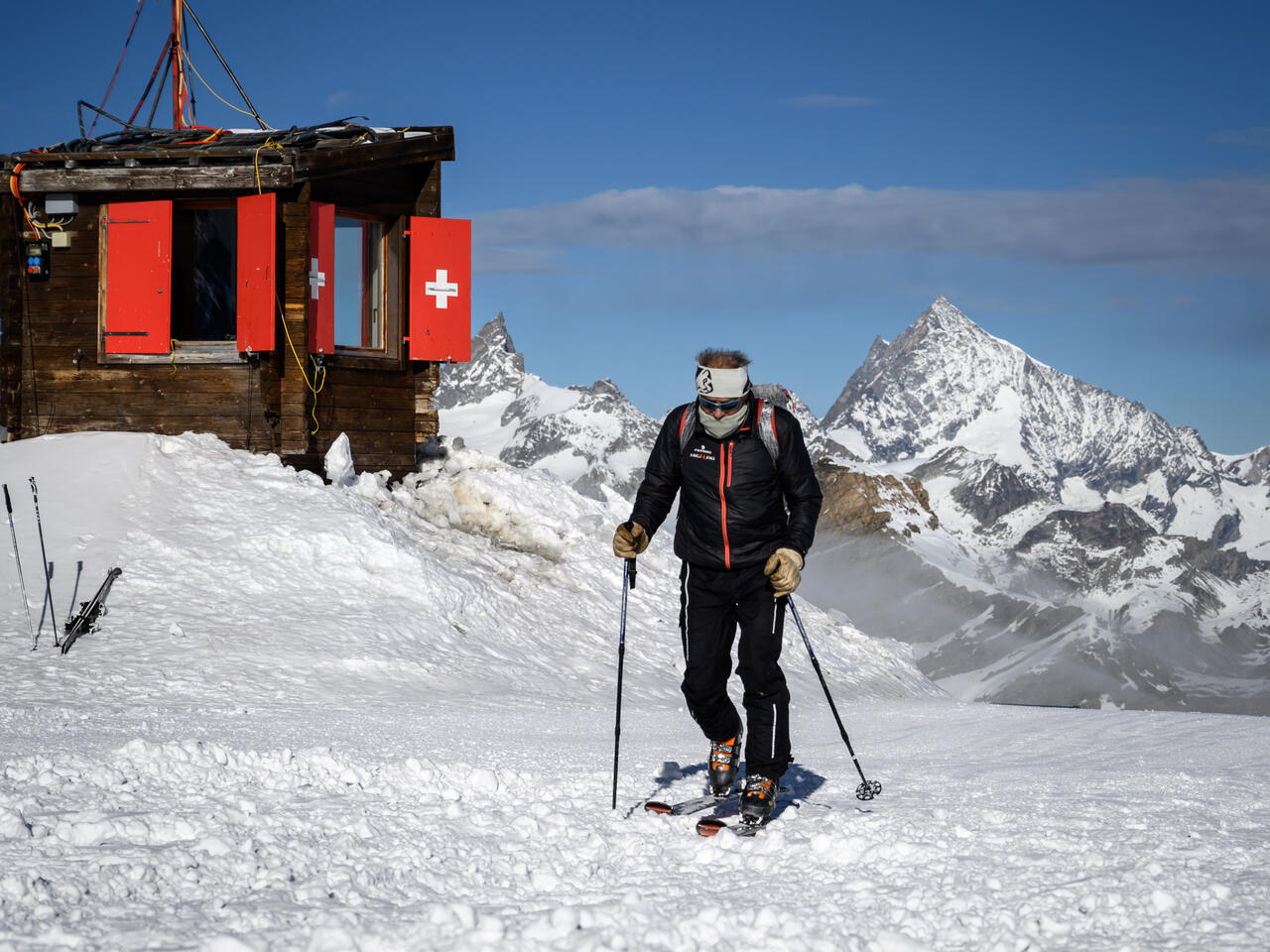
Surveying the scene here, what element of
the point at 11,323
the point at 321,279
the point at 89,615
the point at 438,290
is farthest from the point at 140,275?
the point at 89,615

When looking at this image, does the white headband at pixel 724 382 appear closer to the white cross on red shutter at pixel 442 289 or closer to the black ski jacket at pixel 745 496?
the black ski jacket at pixel 745 496

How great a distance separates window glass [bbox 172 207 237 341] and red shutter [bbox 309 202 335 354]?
1381 millimetres

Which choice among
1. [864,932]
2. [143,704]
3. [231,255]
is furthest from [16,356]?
[864,932]

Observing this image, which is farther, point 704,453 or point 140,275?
point 140,275

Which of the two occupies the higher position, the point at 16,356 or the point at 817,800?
the point at 16,356

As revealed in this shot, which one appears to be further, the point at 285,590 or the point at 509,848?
the point at 285,590

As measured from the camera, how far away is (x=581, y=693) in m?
11.8

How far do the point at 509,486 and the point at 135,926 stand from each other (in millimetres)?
12334

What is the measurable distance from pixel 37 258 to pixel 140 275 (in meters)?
1.38

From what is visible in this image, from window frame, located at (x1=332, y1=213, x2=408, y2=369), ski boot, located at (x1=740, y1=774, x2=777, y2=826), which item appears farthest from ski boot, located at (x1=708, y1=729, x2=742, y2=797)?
window frame, located at (x1=332, y1=213, x2=408, y2=369)

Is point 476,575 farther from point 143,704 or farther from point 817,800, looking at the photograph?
point 817,800

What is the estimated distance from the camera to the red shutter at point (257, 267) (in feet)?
46.6

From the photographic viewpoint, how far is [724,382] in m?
5.66

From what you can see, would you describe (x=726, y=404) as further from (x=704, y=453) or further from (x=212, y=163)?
(x=212, y=163)
